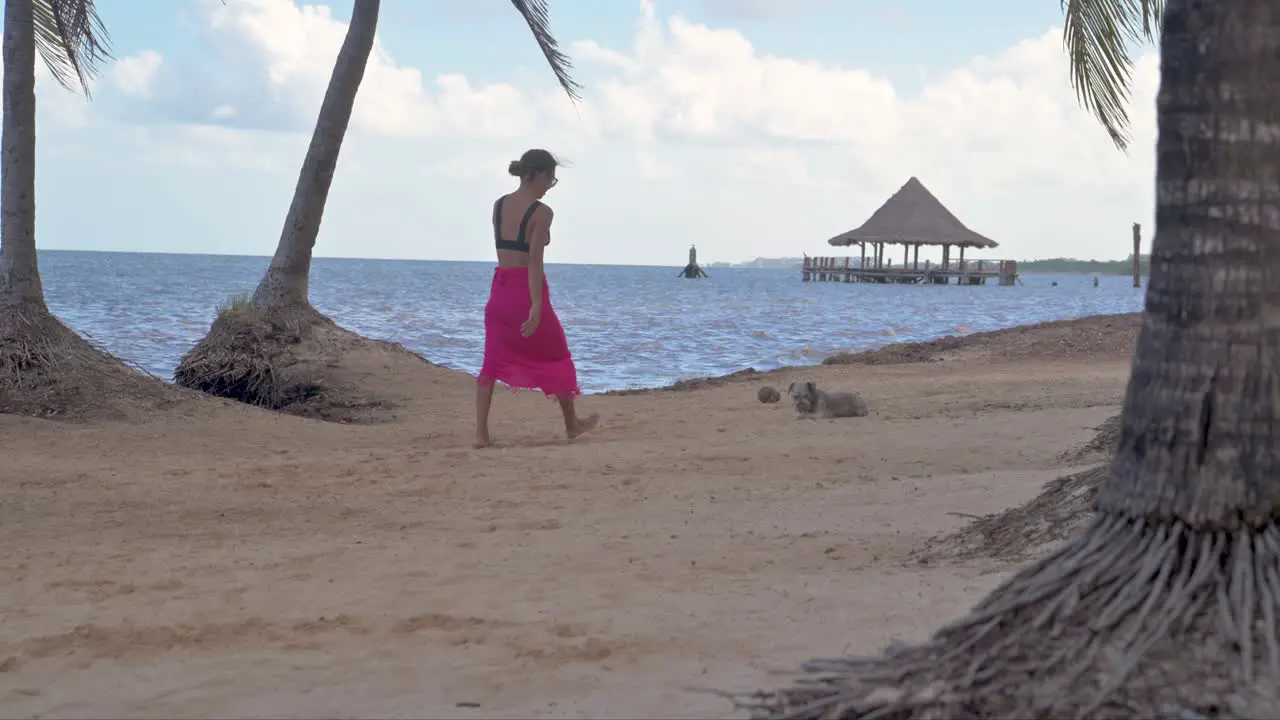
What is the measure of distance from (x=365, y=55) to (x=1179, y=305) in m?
9.43

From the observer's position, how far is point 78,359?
799 cm

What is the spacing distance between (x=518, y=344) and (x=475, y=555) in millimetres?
2592

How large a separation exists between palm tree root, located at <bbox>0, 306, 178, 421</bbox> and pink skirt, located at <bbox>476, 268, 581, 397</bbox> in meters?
2.46

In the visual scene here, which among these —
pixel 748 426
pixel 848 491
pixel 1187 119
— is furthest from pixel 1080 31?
pixel 1187 119

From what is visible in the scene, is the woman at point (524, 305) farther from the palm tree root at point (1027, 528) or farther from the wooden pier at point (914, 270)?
the wooden pier at point (914, 270)

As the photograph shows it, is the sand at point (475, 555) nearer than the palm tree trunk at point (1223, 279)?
No

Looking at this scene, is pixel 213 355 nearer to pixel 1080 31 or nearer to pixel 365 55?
pixel 365 55

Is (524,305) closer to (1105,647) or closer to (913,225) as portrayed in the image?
(1105,647)

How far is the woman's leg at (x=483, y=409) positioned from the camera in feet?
22.6

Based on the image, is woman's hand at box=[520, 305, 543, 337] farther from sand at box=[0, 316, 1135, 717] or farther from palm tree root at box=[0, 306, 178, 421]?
palm tree root at box=[0, 306, 178, 421]

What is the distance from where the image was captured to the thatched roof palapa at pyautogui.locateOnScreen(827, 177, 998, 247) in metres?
57.0

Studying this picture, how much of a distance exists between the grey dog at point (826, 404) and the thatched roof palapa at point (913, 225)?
49681 mm

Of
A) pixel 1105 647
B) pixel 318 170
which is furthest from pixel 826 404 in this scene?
pixel 1105 647

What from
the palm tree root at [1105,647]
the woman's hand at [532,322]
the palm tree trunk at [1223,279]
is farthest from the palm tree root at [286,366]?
the palm tree trunk at [1223,279]
